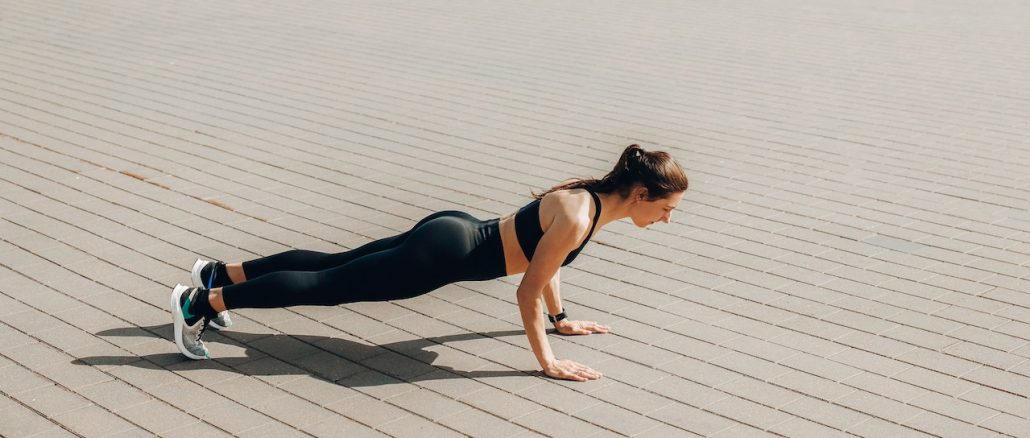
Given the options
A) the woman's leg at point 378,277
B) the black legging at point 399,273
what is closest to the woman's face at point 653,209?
the black legging at point 399,273

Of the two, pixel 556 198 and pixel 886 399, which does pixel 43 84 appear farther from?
pixel 886 399

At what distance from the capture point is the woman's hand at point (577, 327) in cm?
577

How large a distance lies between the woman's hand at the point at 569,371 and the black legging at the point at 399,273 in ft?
1.59

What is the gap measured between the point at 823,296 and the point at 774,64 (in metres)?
6.59

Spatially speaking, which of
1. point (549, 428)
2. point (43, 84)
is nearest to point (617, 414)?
point (549, 428)

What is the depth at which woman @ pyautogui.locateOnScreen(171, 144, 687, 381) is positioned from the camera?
511 cm

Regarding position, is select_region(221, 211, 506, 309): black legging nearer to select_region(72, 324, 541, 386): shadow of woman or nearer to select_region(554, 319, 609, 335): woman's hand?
select_region(72, 324, 541, 386): shadow of woman

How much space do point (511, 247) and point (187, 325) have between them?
148cm

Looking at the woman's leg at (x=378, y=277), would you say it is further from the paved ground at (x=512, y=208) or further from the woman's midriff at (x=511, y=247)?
the paved ground at (x=512, y=208)

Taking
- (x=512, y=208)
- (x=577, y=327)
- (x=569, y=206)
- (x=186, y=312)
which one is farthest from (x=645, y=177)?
(x=512, y=208)

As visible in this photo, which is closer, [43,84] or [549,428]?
[549,428]

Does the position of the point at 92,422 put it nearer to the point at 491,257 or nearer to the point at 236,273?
the point at 236,273

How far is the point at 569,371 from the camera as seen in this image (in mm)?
5242

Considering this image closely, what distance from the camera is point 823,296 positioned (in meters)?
6.38
